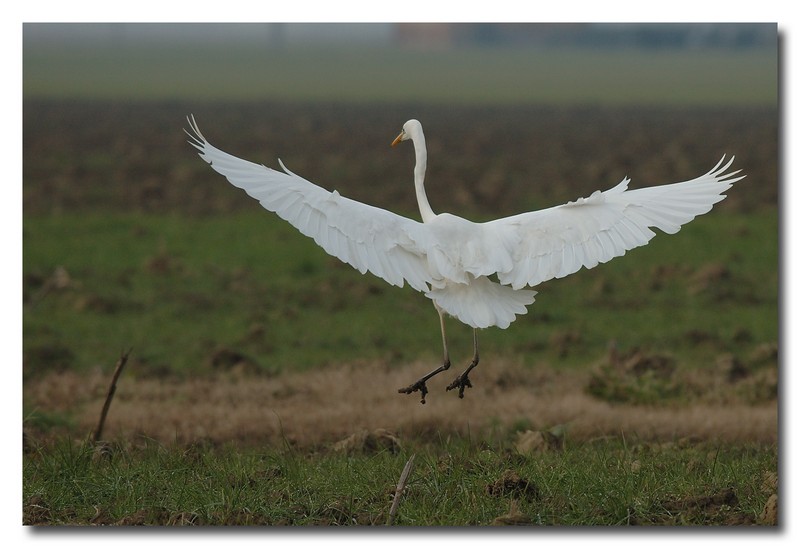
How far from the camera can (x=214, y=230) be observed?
53.2 feet

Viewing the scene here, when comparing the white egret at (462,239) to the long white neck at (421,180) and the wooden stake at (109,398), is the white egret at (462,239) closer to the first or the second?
the long white neck at (421,180)

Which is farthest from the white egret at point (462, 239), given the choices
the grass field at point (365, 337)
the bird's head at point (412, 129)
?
the grass field at point (365, 337)

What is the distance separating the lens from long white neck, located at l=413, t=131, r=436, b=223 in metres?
5.98

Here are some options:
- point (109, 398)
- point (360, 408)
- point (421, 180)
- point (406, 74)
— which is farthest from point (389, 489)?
point (406, 74)

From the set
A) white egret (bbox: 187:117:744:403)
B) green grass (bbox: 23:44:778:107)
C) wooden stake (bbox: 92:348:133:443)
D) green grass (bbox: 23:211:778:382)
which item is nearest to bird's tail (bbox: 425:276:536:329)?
white egret (bbox: 187:117:744:403)

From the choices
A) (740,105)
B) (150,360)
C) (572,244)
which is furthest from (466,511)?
(740,105)

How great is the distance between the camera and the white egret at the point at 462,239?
5.73 meters

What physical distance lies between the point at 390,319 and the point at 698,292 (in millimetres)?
3520

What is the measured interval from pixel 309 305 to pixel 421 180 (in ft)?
22.0

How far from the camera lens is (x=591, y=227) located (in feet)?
19.5

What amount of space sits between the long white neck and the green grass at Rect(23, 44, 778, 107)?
248 cm

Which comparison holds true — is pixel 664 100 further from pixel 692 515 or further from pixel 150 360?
pixel 692 515

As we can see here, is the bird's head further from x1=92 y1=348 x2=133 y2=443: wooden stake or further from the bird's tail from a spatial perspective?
x1=92 y1=348 x2=133 y2=443: wooden stake

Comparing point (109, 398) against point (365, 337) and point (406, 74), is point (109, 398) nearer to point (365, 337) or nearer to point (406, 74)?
point (365, 337)
